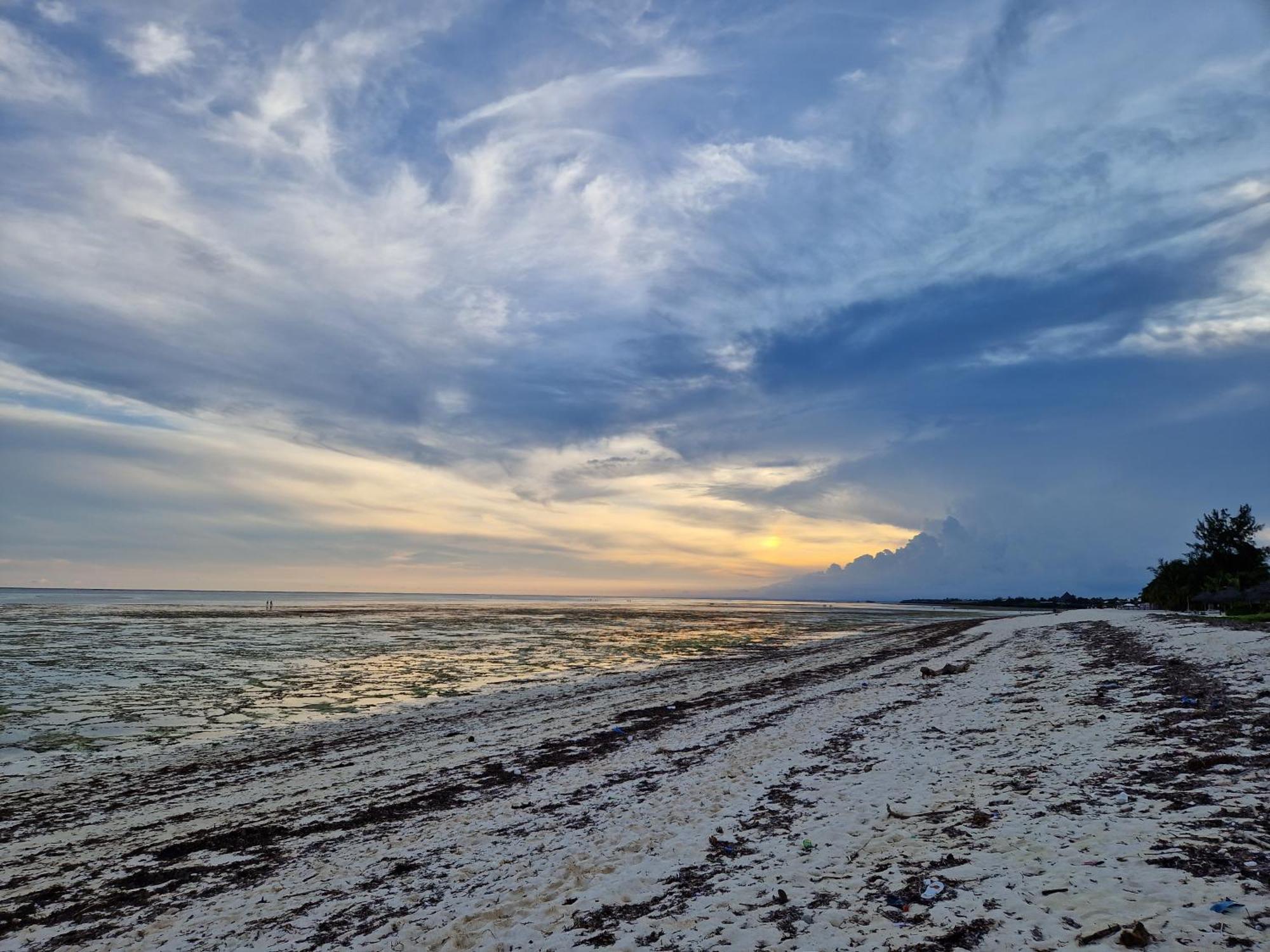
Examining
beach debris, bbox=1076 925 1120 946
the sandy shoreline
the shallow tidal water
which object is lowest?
the shallow tidal water

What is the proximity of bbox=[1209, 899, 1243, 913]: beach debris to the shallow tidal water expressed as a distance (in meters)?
19.0

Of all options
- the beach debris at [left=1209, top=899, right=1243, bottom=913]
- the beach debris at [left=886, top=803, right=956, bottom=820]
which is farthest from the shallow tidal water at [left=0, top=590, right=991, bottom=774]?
the beach debris at [left=1209, top=899, right=1243, bottom=913]

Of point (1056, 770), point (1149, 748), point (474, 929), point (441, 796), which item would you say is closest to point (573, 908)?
point (474, 929)

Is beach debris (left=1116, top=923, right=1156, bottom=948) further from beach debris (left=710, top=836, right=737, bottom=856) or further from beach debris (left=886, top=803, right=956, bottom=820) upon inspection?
beach debris (left=710, top=836, right=737, bottom=856)

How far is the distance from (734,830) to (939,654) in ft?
82.6

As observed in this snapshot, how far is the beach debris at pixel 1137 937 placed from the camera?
467cm

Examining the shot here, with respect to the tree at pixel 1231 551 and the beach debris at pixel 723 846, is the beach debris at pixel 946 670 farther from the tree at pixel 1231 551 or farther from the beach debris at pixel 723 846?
the tree at pixel 1231 551

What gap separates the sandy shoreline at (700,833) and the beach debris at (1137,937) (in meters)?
0.14

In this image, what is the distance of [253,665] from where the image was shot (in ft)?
98.7

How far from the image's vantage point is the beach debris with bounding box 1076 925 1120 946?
4852mm

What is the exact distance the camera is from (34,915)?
7.48 meters

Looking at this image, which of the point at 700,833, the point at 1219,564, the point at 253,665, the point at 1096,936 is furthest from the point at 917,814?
the point at 1219,564

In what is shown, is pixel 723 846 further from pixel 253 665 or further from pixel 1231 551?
pixel 1231 551

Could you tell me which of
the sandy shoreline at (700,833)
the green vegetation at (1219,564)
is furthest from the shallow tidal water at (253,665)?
the green vegetation at (1219,564)
